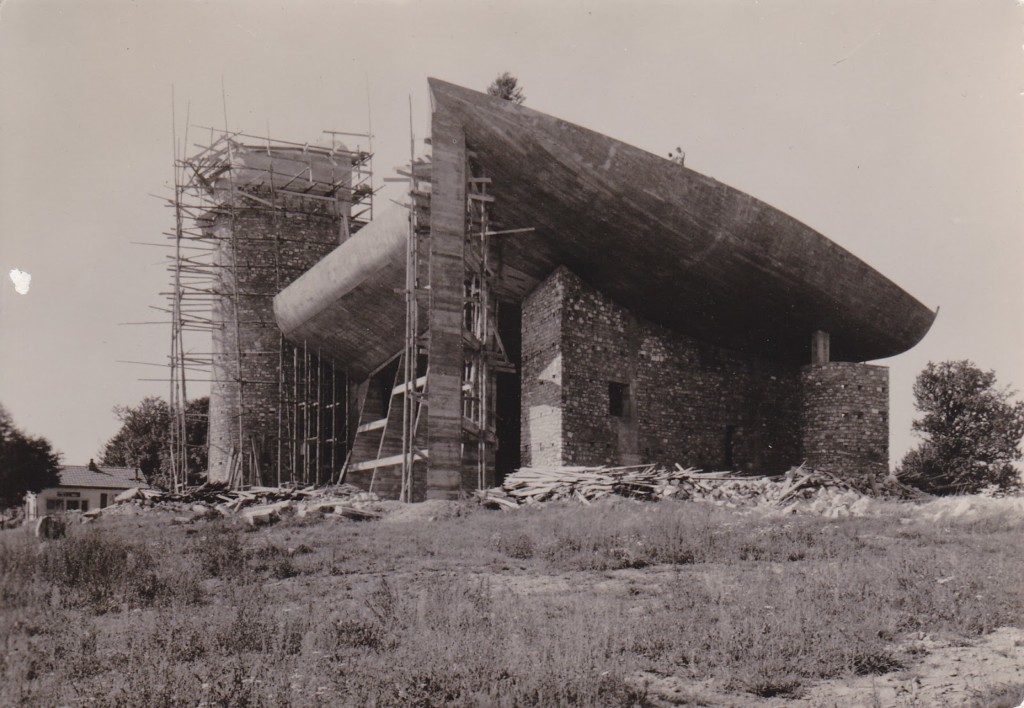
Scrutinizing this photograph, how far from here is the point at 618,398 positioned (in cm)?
2006

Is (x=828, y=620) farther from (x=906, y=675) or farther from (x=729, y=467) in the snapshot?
(x=729, y=467)

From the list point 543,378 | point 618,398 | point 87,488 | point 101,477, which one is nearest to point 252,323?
point 543,378

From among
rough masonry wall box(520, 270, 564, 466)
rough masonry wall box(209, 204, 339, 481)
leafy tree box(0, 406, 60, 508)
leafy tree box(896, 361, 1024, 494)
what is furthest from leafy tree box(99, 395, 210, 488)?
leafy tree box(896, 361, 1024, 494)

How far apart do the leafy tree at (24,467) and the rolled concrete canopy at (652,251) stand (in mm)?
11813

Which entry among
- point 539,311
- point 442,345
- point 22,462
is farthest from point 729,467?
point 22,462

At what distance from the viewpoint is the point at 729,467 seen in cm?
2148

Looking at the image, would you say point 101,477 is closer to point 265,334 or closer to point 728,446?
point 265,334

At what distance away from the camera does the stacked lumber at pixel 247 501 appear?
15.7 meters

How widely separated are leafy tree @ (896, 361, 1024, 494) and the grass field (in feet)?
51.9

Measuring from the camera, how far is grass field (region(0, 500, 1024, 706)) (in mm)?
5906

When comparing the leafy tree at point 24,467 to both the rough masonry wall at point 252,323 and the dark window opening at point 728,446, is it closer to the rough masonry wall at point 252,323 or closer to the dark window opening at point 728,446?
the rough masonry wall at point 252,323

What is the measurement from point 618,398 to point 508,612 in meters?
12.8

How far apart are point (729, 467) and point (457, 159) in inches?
374

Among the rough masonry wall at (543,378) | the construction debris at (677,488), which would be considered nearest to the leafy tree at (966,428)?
the construction debris at (677,488)
